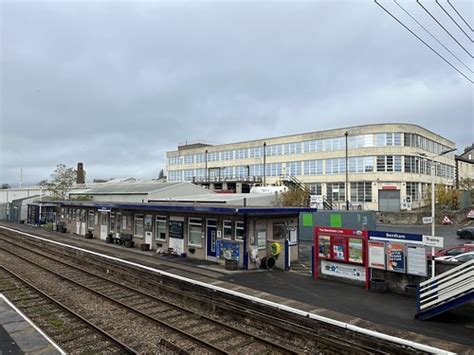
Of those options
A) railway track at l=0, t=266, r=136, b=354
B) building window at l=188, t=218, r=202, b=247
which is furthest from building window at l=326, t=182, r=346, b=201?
railway track at l=0, t=266, r=136, b=354

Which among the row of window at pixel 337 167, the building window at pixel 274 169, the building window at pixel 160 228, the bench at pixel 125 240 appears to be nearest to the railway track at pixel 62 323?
the building window at pixel 160 228

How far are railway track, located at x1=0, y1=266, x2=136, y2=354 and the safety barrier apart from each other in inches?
343

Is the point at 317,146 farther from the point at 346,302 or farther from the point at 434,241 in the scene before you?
the point at 346,302

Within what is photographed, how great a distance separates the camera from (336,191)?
197 ft

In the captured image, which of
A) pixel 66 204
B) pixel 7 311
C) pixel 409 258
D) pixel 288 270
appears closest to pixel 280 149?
pixel 66 204

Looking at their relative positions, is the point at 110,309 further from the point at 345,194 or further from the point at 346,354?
the point at 345,194

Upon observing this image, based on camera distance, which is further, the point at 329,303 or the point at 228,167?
the point at 228,167

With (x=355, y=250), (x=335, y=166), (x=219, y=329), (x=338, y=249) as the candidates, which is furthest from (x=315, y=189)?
(x=219, y=329)

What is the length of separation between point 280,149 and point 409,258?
181 ft

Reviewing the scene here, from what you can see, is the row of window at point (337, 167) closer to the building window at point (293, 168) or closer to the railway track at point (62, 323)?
the building window at point (293, 168)

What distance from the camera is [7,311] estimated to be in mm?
12047

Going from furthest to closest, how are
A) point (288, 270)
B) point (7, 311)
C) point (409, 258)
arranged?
point (288, 270), point (409, 258), point (7, 311)

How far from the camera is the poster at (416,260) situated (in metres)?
14.1

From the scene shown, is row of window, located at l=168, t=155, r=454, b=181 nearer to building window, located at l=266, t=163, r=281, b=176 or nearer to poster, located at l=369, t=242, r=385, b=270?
building window, located at l=266, t=163, r=281, b=176
